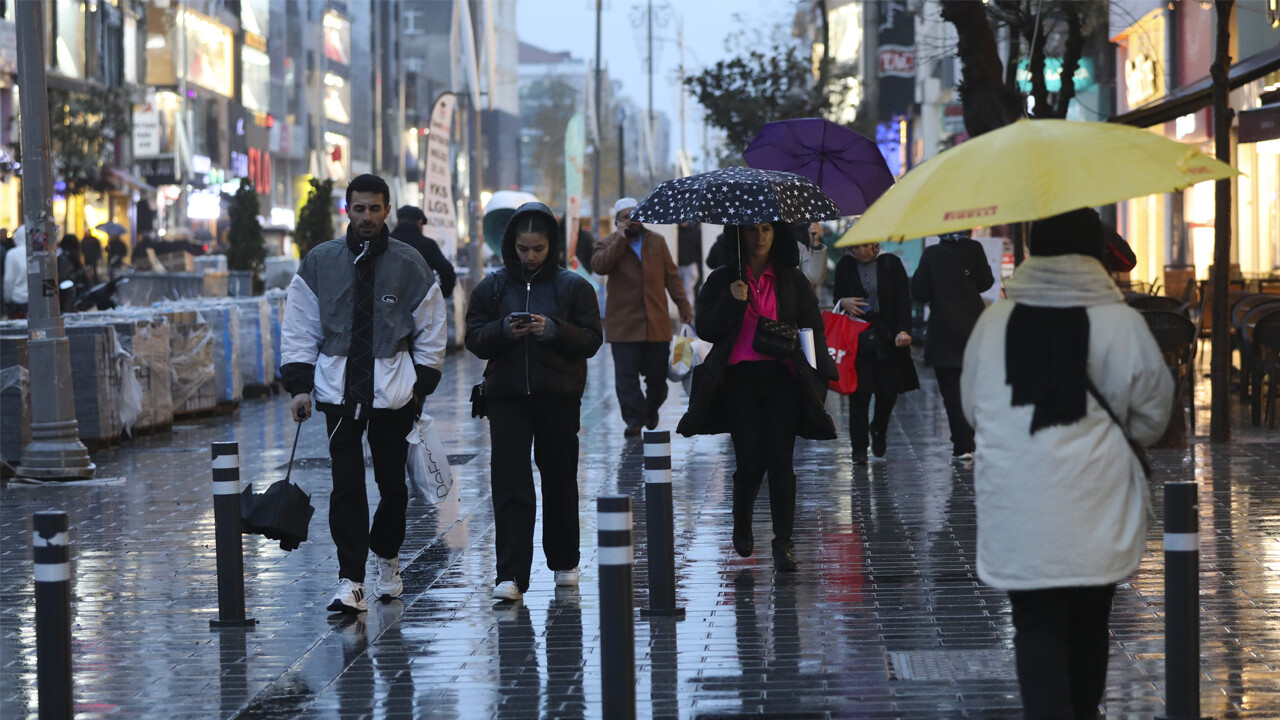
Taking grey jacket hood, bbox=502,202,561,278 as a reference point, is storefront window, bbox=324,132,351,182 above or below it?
above

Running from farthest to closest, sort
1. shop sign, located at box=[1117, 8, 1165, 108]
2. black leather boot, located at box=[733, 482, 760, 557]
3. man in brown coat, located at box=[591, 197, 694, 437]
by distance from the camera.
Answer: shop sign, located at box=[1117, 8, 1165, 108], man in brown coat, located at box=[591, 197, 694, 437], black leather boot, located at box=[733, 482, 760, 557]

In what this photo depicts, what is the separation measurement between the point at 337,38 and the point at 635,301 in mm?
81173

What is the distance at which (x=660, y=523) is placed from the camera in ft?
23.6

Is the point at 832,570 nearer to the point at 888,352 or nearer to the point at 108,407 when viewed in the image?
the point at 888,352

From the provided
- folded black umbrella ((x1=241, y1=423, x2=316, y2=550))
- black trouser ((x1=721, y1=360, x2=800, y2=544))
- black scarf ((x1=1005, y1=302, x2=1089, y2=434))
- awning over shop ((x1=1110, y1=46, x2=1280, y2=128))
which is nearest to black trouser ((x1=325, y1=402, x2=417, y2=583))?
folded black umbrella ((x1=241, y1=423, x2=316, y2=550))

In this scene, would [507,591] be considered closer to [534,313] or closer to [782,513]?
[534,313]

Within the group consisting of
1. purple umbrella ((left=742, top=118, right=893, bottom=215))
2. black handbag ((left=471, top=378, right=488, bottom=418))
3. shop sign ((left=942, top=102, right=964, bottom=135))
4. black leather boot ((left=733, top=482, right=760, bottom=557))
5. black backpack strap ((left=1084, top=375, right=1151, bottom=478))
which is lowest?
black leather boot ((left=733, top=482, right=760, bottom=557))

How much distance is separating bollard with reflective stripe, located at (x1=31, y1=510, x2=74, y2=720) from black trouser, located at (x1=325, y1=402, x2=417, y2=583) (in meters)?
2.16

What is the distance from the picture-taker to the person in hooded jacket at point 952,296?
12414mm

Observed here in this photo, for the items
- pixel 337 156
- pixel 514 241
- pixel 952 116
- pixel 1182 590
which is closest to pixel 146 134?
pixel 952 116

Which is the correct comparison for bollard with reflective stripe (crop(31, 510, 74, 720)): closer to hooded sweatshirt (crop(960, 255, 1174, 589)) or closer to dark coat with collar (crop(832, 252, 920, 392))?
hooded sweatshirt (crop(960, 255, 1174, 589))

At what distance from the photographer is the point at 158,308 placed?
701 inches

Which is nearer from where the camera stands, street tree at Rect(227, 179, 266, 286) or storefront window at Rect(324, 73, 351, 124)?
street tree at Rect(227, 179, 266, 286)

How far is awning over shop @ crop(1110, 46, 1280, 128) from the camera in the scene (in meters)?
13.5
